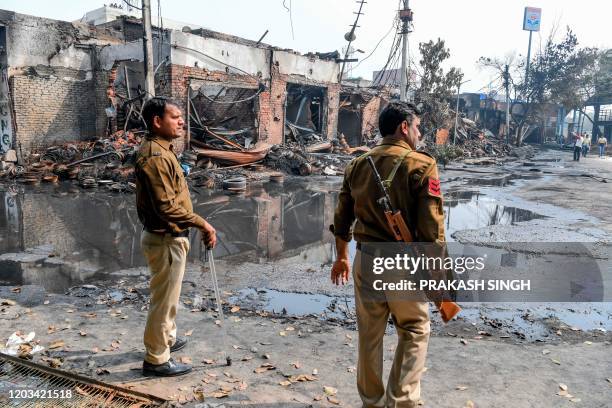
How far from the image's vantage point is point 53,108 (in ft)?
48.6

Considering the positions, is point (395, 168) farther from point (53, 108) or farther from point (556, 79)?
point (556, 79)

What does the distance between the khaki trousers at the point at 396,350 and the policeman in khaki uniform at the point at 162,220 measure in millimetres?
1156

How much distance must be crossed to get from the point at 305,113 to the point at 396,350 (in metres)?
20.1

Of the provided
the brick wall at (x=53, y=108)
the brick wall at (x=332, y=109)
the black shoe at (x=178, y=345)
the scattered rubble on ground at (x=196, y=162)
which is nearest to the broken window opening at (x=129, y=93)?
the scattered rubble on ground at (x=196, y=162)

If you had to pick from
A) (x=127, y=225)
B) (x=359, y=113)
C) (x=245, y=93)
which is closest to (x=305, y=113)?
(x=359, y=113)

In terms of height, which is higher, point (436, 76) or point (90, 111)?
point (436, 76)

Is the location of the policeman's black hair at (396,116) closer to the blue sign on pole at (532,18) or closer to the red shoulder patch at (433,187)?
the red shoulder patch at (433,187)

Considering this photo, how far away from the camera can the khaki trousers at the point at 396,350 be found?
2209mm

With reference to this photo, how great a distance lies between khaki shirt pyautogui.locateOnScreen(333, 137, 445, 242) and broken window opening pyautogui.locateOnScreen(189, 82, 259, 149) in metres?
14.3

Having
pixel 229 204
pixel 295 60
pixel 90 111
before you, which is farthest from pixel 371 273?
pixel 295 60

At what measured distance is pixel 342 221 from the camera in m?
2.59

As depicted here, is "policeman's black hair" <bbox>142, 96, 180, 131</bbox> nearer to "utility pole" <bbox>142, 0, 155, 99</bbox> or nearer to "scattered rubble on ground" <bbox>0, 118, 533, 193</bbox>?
"scattered rubble on ground" <bbox>0, 118, 533, 193</bbox>

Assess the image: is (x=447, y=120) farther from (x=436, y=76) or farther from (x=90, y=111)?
(x=90, y=111)

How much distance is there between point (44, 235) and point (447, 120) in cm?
2326
